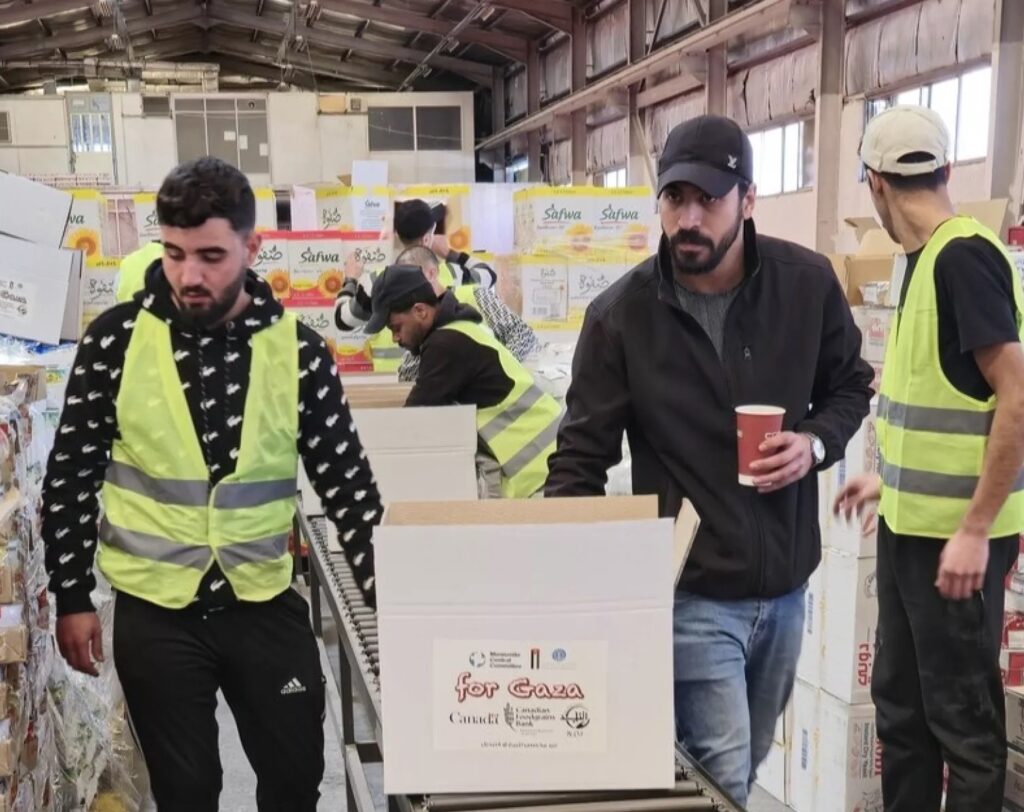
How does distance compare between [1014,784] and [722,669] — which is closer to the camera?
[722,669]

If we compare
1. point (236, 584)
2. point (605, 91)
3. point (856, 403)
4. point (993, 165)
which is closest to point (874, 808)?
point (856, 403)

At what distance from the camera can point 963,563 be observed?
1891 mm

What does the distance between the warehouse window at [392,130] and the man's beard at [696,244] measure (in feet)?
40.1

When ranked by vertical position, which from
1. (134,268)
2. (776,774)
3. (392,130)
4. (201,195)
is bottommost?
(776,774)

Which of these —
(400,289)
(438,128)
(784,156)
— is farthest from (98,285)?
(438,128)

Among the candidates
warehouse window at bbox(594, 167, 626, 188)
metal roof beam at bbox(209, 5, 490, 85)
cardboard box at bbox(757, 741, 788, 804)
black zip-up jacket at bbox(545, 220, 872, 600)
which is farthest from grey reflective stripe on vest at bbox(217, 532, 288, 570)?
metal roof beam at bbox(209, 5, 490, 85)

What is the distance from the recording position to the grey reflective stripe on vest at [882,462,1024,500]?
1.95m

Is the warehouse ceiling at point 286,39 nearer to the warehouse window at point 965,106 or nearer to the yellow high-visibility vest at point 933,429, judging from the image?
the warehouse window at point 965,106

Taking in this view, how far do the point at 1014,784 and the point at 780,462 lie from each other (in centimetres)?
129

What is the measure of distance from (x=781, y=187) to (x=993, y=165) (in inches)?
119

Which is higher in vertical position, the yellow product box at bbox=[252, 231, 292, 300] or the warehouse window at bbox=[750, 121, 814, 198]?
the warehouse window at bbox=[750, 121, 814, 198]

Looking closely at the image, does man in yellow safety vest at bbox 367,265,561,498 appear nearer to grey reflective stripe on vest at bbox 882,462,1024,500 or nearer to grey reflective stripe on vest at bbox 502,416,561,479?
grey reflective stripe on vest at bbox 502,416,561,479

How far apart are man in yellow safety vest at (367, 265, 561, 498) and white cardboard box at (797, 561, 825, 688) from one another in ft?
2.75

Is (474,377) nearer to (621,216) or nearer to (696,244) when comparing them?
(696,244)
